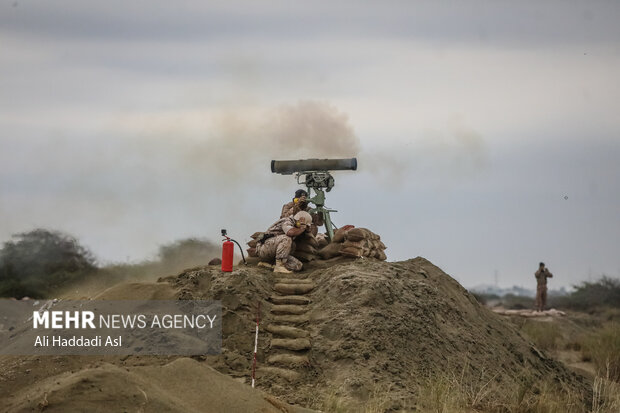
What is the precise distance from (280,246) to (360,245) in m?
1.30

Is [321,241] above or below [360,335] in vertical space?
above

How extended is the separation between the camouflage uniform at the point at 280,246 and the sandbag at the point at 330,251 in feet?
1.99

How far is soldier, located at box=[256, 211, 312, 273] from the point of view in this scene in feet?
42.6

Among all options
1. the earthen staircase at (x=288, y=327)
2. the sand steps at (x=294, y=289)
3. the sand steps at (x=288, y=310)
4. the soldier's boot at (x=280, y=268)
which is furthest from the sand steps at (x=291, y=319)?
the soldier's boot at (x=280, y=268)

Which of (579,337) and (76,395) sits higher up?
(76,395)

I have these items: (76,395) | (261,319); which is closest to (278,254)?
(261,319)

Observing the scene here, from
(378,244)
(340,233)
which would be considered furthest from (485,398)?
(340,233)

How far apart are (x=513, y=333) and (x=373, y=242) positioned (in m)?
2.85

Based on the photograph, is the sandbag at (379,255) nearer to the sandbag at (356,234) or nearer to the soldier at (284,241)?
the sandbag at (356,234)

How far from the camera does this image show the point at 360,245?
44.0ft

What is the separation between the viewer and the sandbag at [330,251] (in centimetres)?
1362

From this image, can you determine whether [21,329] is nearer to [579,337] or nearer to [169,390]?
[169,390]

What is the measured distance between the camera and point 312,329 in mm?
11469

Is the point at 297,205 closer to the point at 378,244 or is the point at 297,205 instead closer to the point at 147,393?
the point at 378,244
